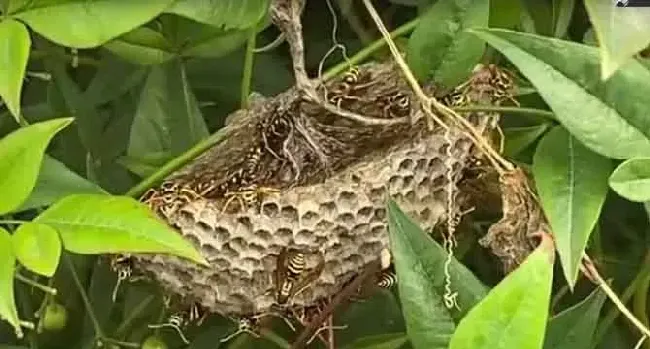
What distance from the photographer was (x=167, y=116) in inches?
31.4

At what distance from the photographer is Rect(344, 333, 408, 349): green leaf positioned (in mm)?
786

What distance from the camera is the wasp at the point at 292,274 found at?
694 millimetres

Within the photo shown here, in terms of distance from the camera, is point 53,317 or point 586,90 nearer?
point 586,90

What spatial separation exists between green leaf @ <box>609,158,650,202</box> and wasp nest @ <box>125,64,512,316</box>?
0.46 feet

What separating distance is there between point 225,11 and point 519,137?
203mm

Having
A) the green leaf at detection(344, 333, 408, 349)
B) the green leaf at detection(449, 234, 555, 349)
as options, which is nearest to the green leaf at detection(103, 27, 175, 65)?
the green leaf at detection(344, 333, 408, 349)

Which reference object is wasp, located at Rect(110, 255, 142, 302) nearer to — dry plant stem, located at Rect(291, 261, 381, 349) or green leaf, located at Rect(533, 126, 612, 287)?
dry plant stem, located at Rect(291, 261, 381, 349)

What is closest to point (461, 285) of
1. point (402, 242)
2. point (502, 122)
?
point (402, 242)

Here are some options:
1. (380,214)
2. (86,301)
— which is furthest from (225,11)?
(86,301)

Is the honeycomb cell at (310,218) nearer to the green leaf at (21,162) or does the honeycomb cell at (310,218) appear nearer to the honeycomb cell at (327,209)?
the honeycomb cell at (327,209)

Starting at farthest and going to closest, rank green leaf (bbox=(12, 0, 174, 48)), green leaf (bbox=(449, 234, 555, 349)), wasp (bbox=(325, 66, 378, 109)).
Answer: wasp (bbox=(325, 66, 378, 109)) < green leaf (bbox=(12, 0, 174, 48)) < green leaf (bbox=(449, 234, 555, 349))

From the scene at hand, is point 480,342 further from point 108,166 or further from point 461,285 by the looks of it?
point 108,166

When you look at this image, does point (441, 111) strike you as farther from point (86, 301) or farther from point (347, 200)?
point (86, 301)

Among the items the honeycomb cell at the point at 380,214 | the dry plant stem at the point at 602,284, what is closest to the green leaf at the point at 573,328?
the dry plant stem at the point at 602,284
